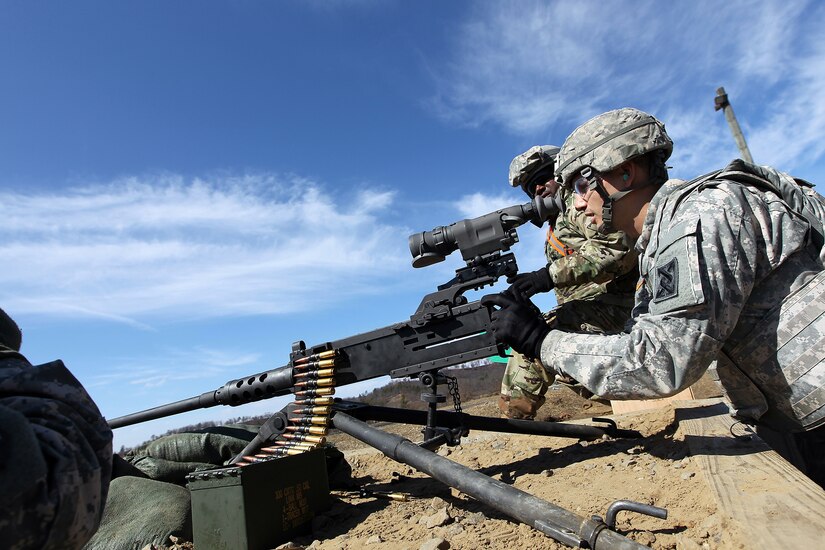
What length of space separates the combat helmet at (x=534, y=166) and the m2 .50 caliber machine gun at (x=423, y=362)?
5.51ft

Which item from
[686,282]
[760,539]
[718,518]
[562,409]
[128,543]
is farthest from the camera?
[562,409]

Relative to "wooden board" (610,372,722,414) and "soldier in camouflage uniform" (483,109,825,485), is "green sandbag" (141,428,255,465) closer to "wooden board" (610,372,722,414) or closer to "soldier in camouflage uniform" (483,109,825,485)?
"soldier in camouflage uniform" (483,109,825,485)

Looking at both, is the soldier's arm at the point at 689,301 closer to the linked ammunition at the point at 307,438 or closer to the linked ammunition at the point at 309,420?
the linked ammunition at the point at 307,438

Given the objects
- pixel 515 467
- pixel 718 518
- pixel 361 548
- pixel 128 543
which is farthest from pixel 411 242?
pixel 718 518

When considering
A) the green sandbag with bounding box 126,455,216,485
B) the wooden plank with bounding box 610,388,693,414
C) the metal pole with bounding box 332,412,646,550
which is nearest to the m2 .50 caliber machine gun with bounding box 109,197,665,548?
the metal pole with bounding box 332,412,646,550

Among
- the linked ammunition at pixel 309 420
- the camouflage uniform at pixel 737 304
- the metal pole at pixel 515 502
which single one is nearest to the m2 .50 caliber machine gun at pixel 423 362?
the linked ammunition at pixel 309 420

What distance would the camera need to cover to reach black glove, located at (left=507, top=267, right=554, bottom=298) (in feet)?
14.3

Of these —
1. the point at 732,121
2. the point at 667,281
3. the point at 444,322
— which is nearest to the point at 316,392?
the point at 444,322

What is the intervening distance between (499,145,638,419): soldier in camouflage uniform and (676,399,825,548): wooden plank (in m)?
1.73

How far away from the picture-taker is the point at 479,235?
4.56 m

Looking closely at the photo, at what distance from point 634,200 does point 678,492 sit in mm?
1548

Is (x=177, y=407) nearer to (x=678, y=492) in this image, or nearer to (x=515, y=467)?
(x=515, y=467)

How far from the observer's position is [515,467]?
420 centimetres

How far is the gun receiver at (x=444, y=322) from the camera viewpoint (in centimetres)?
442
